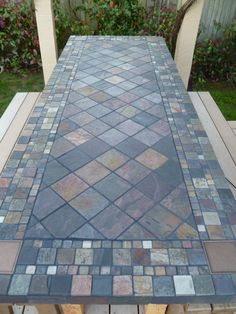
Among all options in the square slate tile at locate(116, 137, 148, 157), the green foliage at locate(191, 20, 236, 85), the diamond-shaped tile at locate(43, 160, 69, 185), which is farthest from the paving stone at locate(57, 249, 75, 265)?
the green foliage at locate(191, 20, 236, 85)

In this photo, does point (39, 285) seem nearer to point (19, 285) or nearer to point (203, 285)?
point (19, 285)

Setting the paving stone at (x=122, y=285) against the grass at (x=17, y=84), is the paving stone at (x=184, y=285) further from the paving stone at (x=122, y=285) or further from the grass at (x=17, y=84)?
the grass at (x=17, y=84)

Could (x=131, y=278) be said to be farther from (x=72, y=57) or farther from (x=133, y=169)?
(x=72, y=57)

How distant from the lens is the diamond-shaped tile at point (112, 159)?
1.29 metres

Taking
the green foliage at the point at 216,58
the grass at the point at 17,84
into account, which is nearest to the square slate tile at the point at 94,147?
the grass at the point at 17,84

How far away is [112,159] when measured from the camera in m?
1.33

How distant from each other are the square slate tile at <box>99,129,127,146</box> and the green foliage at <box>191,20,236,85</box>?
3393mm

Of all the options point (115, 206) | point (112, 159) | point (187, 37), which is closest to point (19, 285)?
point (115, 206)

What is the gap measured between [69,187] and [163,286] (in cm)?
52

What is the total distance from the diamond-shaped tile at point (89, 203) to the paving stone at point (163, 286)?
32 cm

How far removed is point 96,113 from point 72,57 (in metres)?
0.96

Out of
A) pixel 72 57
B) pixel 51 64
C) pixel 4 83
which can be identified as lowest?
pixel 4 83

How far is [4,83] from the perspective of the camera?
4457 millimetres

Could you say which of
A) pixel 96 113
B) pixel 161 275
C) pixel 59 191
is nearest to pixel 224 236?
pixel 161 275
